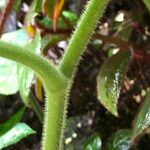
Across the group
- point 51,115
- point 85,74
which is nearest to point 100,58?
point 85,74

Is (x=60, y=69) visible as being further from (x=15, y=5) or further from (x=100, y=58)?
(x=100, y=58)

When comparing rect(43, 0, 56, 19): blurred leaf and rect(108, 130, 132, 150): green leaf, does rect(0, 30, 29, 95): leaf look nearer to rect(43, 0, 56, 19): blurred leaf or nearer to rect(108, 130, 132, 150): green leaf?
rect(43, 0, 56, 19): blurred leaf

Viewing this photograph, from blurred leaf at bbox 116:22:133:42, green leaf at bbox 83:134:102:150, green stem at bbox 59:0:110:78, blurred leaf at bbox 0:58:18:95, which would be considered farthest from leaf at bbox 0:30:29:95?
blurred leaf at bbox 116:22:133:42

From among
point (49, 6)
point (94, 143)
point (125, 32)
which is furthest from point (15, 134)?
point (125, 32)

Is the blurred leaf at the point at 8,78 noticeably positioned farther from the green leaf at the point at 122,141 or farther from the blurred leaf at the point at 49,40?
the green leaf at the point at 122,141

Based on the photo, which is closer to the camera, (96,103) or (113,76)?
(113,76)

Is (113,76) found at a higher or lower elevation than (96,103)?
higher
